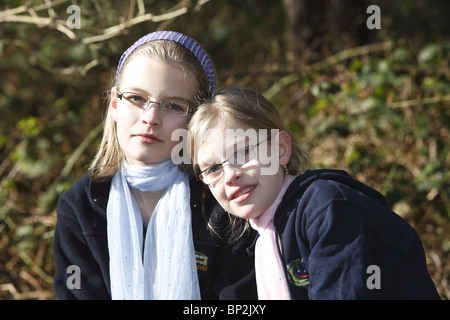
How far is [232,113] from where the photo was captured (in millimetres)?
1983

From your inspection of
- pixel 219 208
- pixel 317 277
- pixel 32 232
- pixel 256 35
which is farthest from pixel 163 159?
pixel 256 35

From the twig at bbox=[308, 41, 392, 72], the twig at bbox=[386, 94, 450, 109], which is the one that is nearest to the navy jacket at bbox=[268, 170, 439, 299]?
the twig at bbox=[386, 94, 450, 109]

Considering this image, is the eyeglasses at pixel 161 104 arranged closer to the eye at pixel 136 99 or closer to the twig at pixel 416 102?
the eye at pixel 136 99

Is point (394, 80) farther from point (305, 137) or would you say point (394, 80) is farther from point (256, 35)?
point (256, 35)

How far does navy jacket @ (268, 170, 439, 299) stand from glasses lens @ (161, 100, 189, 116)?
0.53 metres

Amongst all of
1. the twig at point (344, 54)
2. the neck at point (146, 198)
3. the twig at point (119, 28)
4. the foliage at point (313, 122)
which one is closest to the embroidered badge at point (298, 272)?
the neck at point (146, 198)

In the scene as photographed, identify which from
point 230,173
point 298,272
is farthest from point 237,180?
point 298,272

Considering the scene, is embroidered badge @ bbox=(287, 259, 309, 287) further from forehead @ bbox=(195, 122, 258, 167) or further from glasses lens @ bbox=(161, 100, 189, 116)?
glasses lens @ bbox=(161, 100, 189, 116)

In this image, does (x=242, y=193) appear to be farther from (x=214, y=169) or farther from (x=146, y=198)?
(x=146, y=198)

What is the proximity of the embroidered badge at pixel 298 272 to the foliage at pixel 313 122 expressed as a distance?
4.18 ft

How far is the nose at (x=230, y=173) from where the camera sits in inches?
74.8

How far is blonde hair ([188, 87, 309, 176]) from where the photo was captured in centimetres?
198

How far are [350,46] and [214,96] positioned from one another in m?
2.56
